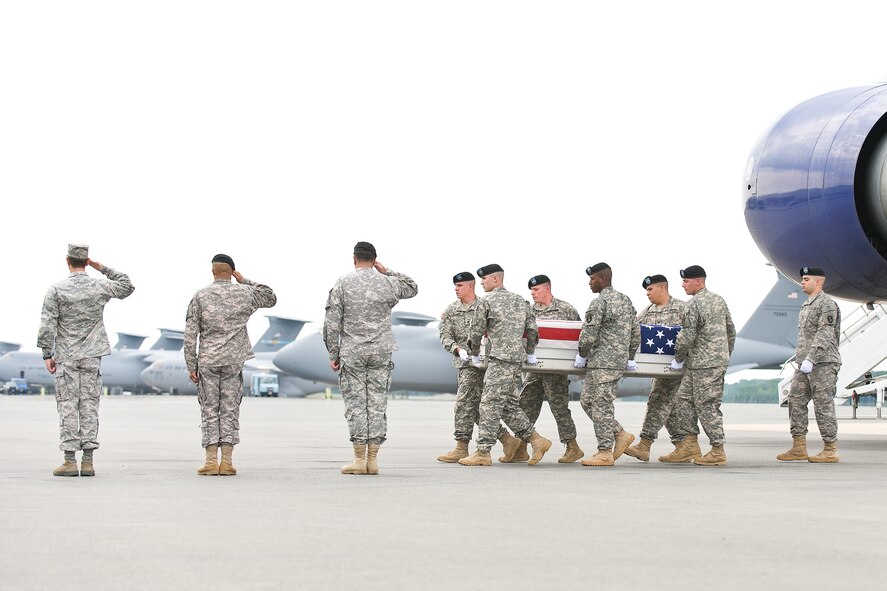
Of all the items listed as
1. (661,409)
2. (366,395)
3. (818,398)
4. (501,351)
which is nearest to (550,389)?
(501,351)

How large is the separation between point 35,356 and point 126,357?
759cm

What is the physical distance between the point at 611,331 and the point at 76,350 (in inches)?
192

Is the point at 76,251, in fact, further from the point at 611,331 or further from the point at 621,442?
the point at 621,442

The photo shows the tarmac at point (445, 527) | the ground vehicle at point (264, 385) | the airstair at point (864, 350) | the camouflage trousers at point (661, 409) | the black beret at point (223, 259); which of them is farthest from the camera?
the ground vehicle at point (264, 385)

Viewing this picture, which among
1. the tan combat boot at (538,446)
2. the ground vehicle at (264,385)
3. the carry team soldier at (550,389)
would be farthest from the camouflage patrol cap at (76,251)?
the ground vehicle at (264,385)

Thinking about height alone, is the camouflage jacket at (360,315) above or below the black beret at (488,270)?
below

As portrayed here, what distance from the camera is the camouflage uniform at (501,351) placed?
10328 millimetres

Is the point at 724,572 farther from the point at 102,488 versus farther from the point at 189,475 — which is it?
the point at 189,475

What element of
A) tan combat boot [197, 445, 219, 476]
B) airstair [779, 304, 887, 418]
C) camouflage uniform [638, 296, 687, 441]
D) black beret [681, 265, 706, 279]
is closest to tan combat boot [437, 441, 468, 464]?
camouflage uniform [638, 296, 687, 441]

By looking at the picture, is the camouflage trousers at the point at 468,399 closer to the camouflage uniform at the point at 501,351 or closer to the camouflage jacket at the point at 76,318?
the camouflage uniform at the point at 501,351

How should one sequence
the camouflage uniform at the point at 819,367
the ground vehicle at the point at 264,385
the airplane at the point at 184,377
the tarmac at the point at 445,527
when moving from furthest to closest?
the airplane at the point at 184,377 → the ground vehicle at the point at 264,385 → the camouflage uniform at the point at 819,367 → the tarmac at the point at 445,527

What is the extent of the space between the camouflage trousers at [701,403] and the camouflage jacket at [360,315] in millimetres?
3189

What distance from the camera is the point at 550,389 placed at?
36.4ft

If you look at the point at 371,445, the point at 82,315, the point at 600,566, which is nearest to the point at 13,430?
the point at 82,315
